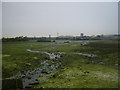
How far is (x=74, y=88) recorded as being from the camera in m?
17.9

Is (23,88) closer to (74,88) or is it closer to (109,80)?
(74,88)

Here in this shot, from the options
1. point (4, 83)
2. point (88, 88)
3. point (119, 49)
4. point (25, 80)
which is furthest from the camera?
point (119, 49)

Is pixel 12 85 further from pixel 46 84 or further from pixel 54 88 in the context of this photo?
pixel 54 88

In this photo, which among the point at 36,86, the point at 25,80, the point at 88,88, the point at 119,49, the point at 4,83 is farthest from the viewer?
the point at 119,49

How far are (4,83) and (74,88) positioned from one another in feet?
40.0

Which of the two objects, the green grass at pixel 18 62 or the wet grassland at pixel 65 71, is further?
the green grass at pixel 18 62

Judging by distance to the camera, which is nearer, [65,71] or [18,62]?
[65,71]

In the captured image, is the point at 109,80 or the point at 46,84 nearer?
the point at 46,84

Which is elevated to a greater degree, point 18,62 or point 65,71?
point 18,62

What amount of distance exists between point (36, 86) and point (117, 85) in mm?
12844

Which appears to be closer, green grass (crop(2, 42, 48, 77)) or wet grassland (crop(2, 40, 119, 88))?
wet grassland (crop(2, 40, 119, 88))

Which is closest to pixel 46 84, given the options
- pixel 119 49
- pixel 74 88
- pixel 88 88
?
pixel 74 88

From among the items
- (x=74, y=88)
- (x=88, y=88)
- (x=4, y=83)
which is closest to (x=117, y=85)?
(x=88, y=88)

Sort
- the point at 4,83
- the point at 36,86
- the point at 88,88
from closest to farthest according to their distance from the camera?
1. the point at 88,88
2. the point at 36,86
3. the point at 4,83
